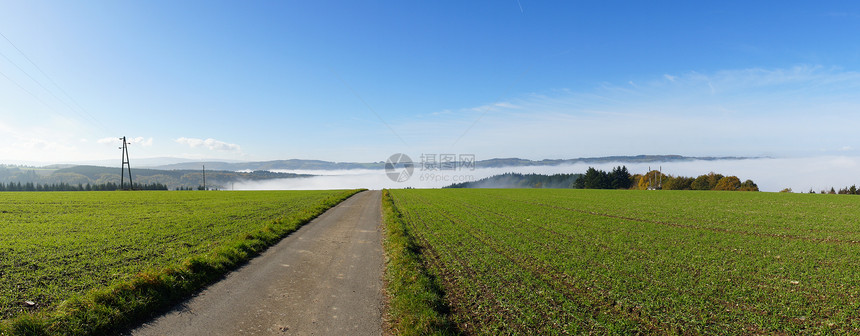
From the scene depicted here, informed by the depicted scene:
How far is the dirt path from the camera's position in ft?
22.5

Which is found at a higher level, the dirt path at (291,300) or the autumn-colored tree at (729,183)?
the dirt path at (291,300)

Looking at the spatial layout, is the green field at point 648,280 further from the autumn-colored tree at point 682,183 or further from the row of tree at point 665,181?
the autumn-colored tree at point 682,183

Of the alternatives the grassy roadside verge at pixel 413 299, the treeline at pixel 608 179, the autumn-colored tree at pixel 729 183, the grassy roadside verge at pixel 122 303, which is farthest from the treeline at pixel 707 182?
the grassy roadside verge at pixel 122 303

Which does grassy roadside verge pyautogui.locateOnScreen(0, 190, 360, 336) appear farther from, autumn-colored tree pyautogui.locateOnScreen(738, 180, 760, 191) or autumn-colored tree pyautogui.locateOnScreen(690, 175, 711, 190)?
autumn-colored tree pyautogui.locateOnScreen(690, 175, 711, 190)

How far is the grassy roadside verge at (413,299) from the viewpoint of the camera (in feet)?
21.8

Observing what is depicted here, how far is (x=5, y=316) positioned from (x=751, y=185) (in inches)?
5571

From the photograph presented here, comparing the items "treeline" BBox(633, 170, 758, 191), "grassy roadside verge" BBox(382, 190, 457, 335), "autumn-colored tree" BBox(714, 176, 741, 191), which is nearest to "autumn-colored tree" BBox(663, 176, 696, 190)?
"treeline" BBox(633, 170, 758, 191)

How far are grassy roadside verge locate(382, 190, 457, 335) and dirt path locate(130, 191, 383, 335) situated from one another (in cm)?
36

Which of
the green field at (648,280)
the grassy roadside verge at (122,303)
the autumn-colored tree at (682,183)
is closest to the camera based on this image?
the grassy roadside verge at (122,303)

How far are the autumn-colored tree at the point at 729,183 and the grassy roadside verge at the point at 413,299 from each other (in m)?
134

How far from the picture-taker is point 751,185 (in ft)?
335

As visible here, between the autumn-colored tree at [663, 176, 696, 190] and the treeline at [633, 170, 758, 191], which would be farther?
the autumn-colored tree at [663, 176, 696, 190]

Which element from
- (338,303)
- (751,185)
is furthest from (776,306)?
(751,185)

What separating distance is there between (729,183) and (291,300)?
464 feet
